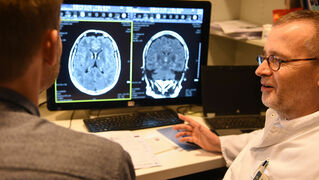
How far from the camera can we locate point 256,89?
6.41ft

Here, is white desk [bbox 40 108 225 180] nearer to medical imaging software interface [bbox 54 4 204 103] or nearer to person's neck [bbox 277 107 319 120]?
person's neck [bbox 277 107 319 120]

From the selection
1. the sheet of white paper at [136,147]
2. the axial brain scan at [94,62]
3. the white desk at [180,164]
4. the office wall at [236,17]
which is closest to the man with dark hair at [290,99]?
the white desk at [180,164]

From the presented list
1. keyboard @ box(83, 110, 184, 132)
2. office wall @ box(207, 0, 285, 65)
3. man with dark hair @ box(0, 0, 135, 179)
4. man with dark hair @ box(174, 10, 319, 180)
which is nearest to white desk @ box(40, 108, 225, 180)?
man with dark hair @ box(174, 10, 319, 180)

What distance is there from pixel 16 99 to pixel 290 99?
3.06 feet

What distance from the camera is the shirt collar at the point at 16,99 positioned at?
727 millimetres

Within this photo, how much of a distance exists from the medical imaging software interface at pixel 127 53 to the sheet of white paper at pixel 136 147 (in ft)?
0.91

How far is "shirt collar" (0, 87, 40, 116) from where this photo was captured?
727 mm

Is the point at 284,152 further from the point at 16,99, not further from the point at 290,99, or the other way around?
the point at 16,99

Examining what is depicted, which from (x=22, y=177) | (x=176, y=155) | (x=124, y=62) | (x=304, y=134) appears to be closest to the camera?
(x=22, y=177)

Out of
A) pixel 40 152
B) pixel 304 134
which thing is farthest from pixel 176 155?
pixel 40 152

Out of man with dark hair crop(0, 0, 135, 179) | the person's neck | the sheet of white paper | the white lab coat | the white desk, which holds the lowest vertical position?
the white desk

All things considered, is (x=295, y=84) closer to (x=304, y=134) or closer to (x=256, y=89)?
(x=304, y=134)

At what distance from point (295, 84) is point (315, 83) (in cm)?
6

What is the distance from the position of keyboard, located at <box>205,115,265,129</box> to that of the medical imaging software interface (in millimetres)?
228
